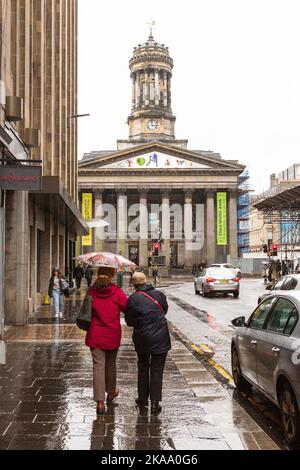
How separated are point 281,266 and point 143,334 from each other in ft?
121

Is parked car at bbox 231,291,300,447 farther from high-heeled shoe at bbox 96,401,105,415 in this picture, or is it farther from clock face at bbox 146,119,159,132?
clock face at bbox 146,119,159,132

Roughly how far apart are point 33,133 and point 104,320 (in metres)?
10.8

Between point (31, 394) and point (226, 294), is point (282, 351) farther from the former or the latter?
point (226, 294)

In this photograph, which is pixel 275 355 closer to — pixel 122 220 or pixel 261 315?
pixel 261 315

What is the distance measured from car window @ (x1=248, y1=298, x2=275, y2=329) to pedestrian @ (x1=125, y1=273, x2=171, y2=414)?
3.95 feet

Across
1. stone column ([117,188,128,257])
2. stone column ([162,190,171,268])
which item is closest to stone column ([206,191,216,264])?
stone column ([162,190,171,268])

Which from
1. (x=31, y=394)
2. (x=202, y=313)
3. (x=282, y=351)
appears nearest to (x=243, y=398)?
(x=282, y=351)


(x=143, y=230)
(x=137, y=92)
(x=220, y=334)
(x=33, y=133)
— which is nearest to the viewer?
(x=220, y=334)

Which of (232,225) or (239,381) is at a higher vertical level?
(232,225)

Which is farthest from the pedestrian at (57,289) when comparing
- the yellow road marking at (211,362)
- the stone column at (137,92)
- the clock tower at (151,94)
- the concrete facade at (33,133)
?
the stone column at (137,92)

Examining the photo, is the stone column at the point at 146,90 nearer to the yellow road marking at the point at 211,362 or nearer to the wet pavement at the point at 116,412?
the yellow road marking at the point at 211,362

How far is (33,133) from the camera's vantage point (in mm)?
16125

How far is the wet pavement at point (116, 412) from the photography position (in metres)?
5.34

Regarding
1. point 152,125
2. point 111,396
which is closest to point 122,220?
point 152,125
